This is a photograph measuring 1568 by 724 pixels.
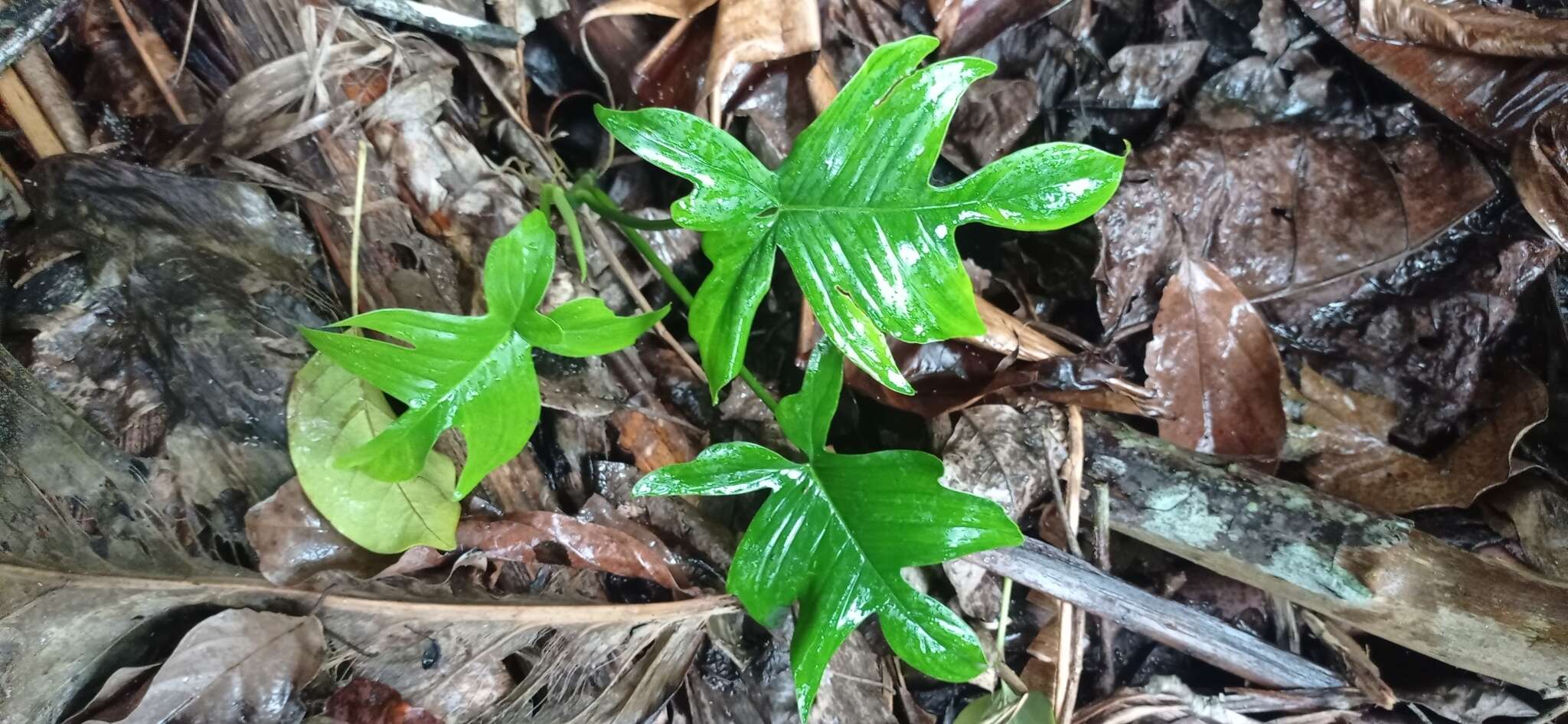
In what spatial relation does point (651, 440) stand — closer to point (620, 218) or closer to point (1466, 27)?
point (620, 218)

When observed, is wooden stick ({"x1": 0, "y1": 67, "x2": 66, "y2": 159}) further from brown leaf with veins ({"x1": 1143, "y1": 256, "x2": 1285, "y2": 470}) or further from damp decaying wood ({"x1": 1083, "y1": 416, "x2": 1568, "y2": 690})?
brown leaf with veins ({"x1": 1143, "y1": 256, "x2": 1285, "y2": 470})

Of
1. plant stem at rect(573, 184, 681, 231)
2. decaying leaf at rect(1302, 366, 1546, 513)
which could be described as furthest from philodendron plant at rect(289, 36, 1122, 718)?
decaying leaf at rect(1302, 366, 1546, 513)

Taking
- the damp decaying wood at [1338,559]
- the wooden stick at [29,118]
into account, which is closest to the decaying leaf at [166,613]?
the wooden stick at [29,118]

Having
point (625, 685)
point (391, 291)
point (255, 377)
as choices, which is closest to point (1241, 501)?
point (625, 685)

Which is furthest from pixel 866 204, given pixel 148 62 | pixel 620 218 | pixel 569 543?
pixel 148 62

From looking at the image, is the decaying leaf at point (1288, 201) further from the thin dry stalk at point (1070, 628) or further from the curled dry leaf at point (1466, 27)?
the thin dry stalk at point (1070, 628)
